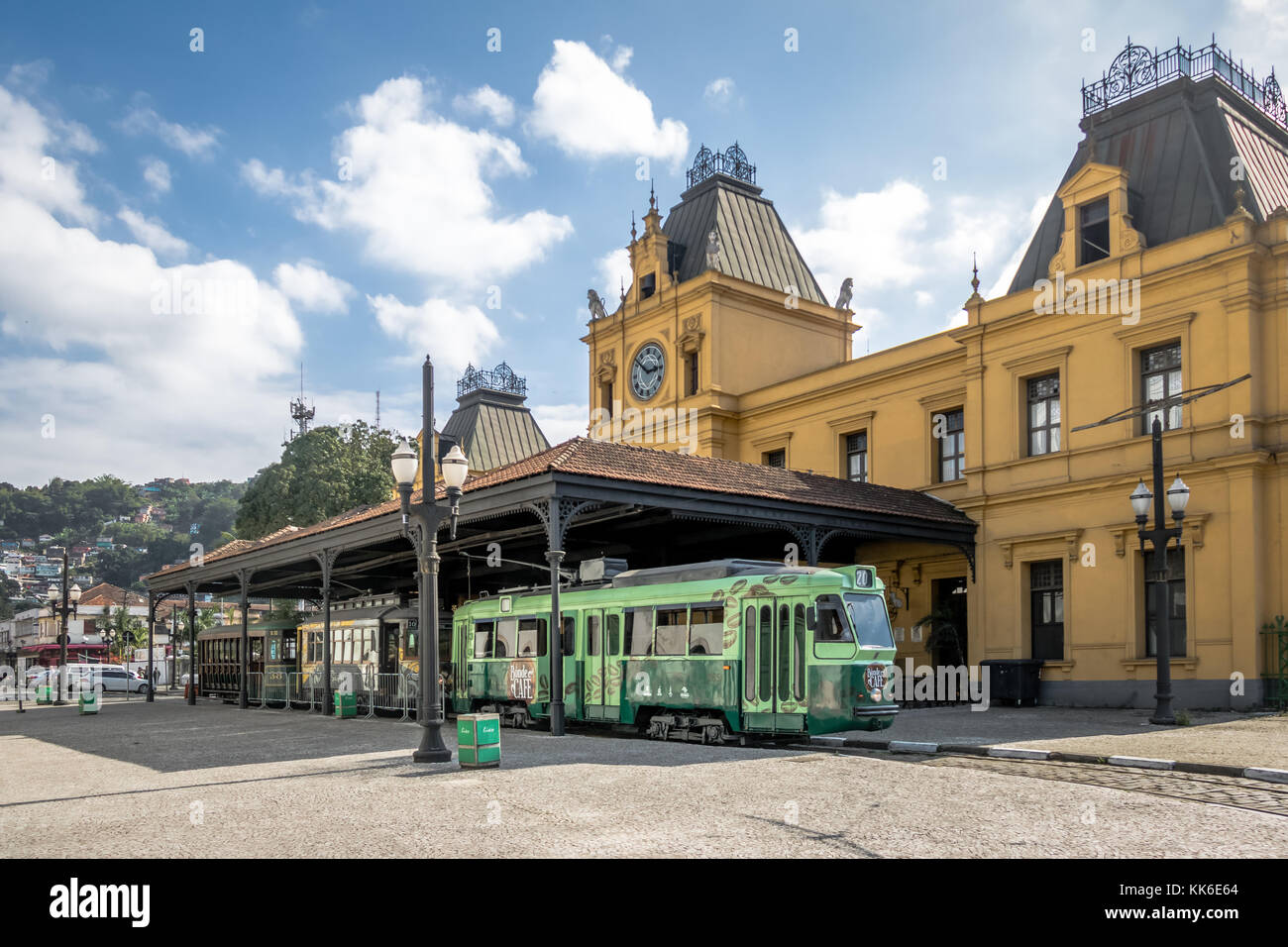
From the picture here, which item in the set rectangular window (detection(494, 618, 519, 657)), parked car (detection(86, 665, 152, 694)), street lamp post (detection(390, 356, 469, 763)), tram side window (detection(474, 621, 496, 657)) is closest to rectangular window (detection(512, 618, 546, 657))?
rectangular window (detection(494, 618, 519, 657))

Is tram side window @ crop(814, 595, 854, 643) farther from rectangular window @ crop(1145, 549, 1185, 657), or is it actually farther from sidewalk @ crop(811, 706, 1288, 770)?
rectangular window @ crop(1145, 549, 1185, 657)

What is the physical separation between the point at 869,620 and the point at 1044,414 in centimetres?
1293

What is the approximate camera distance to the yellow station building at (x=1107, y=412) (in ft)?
72.6

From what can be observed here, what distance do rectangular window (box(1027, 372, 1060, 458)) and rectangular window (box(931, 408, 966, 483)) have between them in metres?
2.40

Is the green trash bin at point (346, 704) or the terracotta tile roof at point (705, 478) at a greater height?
the terracotta tile roof at point (705, 478)

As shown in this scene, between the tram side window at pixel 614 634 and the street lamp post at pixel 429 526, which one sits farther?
the tram side window at pixel 614 634

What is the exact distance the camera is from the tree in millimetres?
46219

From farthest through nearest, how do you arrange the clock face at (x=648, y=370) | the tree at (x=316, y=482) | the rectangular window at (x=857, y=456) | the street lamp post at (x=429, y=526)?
the tree at (x=316, y=482), the clock face at (x=648, y=370), the rectangular window at (x=857, y=456), the street lamp post at (x=429, y=526)

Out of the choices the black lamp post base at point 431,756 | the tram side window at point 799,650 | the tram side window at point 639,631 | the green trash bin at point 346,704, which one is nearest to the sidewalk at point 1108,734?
the tram side window at point 799,650

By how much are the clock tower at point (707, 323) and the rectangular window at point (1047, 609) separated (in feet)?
38.6

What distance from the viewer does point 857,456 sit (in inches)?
1268

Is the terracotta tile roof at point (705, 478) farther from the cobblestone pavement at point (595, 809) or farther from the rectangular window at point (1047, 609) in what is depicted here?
the cobblestone pavement at point (595, 809)

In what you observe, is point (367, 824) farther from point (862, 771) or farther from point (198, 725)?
point (198, 725)

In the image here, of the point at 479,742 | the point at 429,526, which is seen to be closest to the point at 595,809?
the point at 479,742
